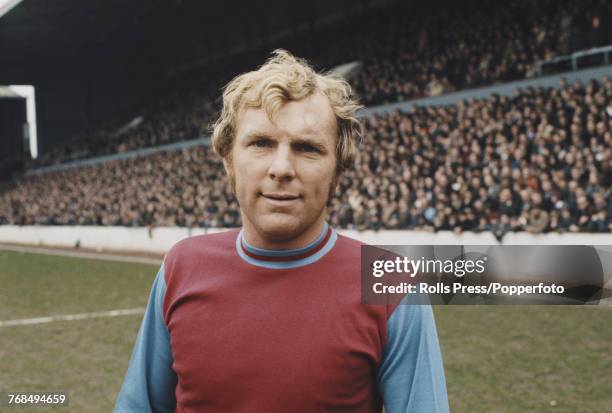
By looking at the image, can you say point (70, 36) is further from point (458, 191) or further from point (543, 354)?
point (543, 354)

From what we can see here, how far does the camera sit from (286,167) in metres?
1.62

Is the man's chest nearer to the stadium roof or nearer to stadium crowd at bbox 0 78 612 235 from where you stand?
stadium crowd at bbox 0 78 612 235

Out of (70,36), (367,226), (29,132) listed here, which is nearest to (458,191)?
(367,226)

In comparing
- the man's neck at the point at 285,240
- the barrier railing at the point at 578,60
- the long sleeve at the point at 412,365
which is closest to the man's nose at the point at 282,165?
the man's neck at the point at 285,240

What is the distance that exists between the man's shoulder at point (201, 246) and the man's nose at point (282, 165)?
0.33 meters

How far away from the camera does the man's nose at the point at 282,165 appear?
5.32 ft

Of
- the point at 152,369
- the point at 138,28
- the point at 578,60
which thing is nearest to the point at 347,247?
the point at 152,369

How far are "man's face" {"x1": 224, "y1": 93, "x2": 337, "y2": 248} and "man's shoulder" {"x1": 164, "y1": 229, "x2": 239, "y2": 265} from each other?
0.64 feet

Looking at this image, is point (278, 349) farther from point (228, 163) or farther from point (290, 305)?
point (228, 163)

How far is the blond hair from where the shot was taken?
164 cm

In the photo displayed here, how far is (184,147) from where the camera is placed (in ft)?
95.7

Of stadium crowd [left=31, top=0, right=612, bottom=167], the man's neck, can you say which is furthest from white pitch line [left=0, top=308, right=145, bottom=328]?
stadium crowd [left=31, top=0, right=612, bottom=167]

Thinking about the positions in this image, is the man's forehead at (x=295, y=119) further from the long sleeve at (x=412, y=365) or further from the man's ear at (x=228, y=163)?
the long sleeve at (x=412, y=365)

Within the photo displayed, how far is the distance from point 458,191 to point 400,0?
16823 millimetres
